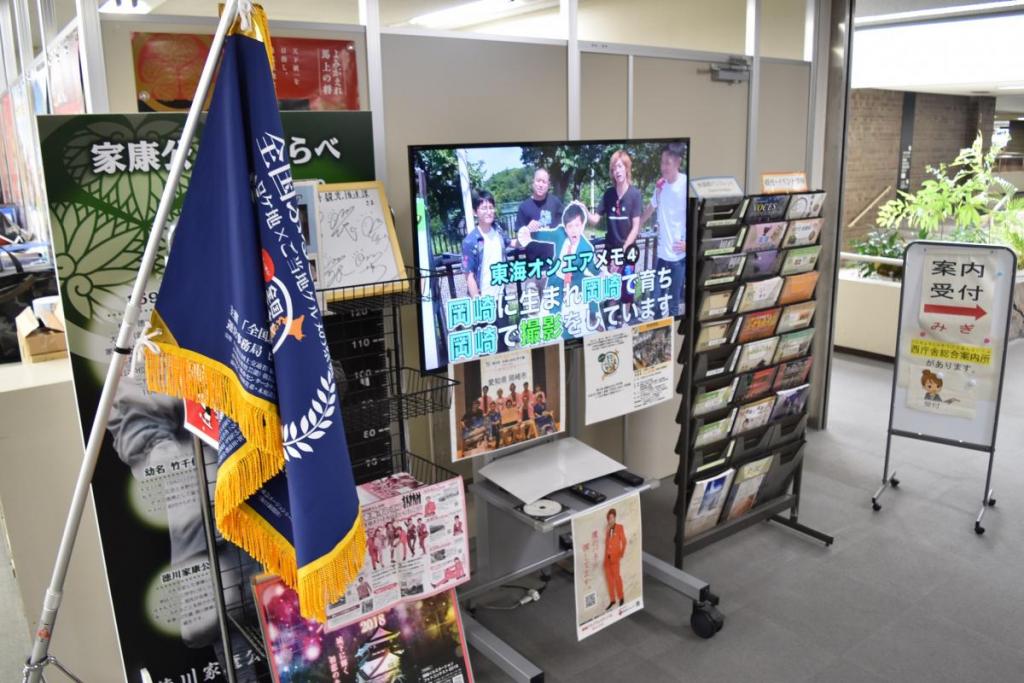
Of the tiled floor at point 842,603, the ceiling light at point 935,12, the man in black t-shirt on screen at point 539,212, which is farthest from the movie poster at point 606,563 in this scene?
the ceiling light at point 935,12

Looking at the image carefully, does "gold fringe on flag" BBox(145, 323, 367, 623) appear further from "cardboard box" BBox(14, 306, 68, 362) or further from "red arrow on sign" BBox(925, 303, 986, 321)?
"red arrow on sign" BBox(925, 303, 986, 321)

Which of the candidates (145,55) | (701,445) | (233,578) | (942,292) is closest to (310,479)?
(233,578)

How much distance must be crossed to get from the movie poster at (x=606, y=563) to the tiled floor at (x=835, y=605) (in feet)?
0.62

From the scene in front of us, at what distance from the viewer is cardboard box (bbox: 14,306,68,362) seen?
7.95ft

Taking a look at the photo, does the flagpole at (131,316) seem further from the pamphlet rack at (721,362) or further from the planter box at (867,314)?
the planter box at (867,314)

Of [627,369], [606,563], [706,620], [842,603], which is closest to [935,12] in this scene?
[627,369]

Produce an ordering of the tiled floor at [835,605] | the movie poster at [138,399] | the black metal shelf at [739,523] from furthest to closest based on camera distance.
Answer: the black metal shelf at [739,523] → the tiled floor at [835,605] → the movie poster at [138,399]

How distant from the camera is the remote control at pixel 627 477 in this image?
8.75 feet

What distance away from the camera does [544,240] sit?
256cm

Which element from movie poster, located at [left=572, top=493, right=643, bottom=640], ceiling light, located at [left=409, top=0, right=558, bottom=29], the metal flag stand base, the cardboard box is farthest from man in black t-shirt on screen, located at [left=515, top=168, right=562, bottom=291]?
ceiling light, located at [left=409, top=0, right=558, bottom=29]
